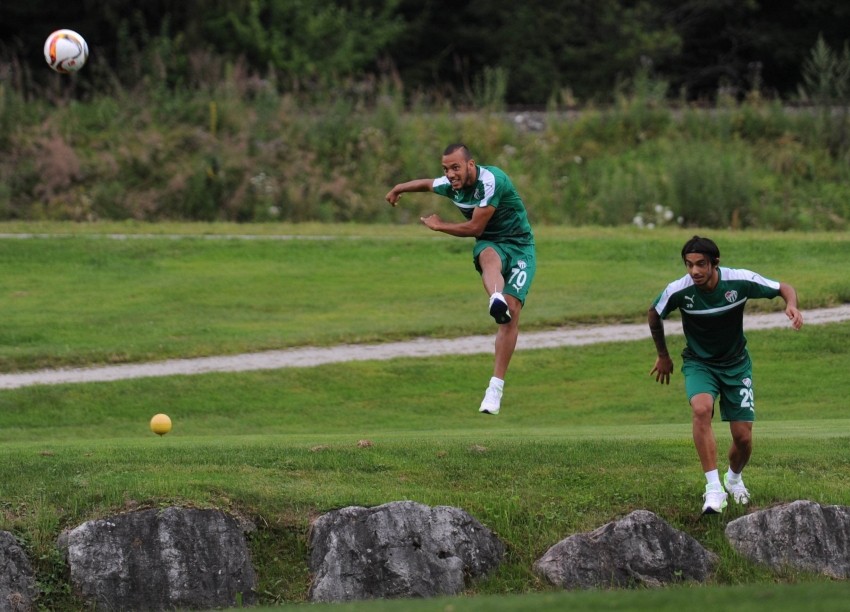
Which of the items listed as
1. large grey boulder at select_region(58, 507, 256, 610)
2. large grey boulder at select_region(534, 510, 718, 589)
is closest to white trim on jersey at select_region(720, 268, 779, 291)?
large grey boulder at select_region(534, 510, 718, 589)

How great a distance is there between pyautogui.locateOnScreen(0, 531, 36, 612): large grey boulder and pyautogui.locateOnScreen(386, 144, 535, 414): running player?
405 centimetres

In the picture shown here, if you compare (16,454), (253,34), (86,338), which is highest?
(253,34)

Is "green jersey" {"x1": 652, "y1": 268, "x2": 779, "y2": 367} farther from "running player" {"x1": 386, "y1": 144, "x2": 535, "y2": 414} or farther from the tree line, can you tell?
the tree line

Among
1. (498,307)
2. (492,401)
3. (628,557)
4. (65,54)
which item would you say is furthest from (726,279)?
(65,54)

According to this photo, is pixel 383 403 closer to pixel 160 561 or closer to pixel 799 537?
pixel 160 561

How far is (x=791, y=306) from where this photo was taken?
34.7ft

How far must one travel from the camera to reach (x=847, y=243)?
29844mm

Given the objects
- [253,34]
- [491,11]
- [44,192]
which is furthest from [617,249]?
[491,11]

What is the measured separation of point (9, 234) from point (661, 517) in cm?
2178

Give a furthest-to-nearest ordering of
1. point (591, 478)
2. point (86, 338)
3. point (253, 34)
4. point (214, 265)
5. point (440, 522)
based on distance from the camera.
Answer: point (253, 34) < point (214, 265) < point (86, 338) < point (591, 478) < point (440, 522)

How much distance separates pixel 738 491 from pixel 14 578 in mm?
5655

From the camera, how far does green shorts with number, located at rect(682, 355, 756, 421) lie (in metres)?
11.2

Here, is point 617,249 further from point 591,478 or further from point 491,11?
point 491,11

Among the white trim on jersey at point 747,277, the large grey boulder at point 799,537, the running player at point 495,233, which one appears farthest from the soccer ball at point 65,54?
the large grey boulder at point 799,537
